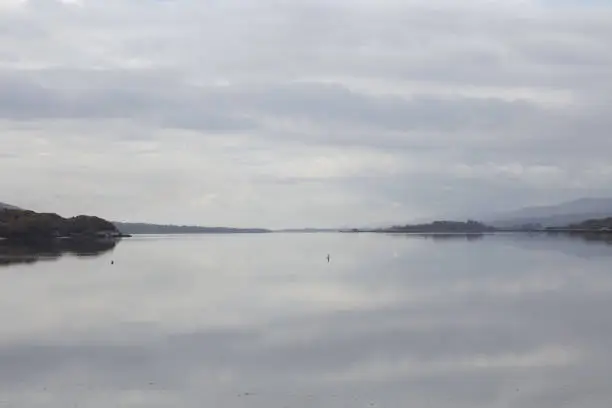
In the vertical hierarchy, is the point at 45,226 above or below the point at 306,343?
above

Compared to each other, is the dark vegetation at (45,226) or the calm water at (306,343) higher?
the dark vegetation at (45,226)

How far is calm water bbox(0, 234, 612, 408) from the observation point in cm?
1355

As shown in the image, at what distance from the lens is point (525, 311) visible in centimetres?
2458

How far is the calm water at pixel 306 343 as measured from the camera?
44.4ft

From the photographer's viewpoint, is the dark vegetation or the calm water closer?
the calm water

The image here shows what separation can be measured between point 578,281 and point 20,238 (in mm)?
67214

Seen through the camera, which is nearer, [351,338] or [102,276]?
[351,338]

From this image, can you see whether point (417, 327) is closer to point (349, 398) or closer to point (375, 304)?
point (375, 304)

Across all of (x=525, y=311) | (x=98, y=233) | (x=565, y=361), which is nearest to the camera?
(x=565, y=361)

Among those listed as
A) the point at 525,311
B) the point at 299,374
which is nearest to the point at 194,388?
the point at 299,374

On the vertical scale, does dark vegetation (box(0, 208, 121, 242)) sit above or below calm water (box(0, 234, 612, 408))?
above

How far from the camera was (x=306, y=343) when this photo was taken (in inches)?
736

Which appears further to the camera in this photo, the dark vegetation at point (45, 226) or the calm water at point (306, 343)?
the dark vegetation at point (45, 226)

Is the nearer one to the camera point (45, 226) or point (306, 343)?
point (306, 343)
